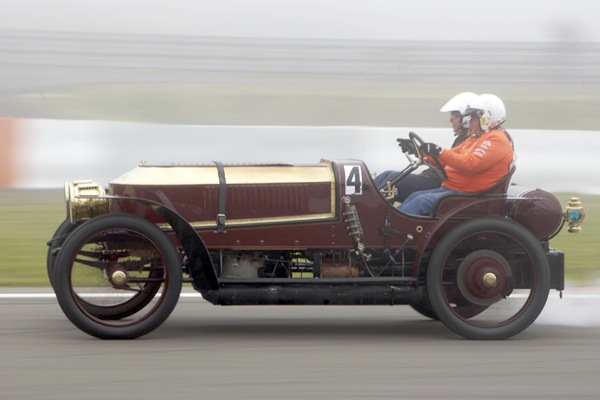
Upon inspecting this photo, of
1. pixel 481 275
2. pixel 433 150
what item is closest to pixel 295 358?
pixel 481 275

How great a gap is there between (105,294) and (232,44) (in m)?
11.8

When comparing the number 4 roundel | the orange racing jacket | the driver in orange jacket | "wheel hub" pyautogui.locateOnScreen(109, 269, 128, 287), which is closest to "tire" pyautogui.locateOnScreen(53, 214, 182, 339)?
"wheel hub" pyautogui.locateOnScreen(109, 269, 128, 287)

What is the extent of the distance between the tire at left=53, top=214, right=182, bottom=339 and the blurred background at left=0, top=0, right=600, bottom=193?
8.68 meters

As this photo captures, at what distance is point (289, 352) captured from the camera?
6.18 metres

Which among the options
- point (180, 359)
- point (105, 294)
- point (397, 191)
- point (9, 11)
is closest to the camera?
point (180, 359)

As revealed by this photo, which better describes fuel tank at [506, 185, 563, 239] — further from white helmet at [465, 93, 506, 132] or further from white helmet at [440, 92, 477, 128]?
white helmet at [440, 92, 477, 128]

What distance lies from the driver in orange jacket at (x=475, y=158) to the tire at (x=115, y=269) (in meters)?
1.56

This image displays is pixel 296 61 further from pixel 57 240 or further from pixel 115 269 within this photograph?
pixel 115 269

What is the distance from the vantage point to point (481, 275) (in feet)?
21.7

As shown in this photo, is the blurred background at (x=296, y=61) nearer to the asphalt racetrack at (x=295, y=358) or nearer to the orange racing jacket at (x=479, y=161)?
the asphalt racetrack at (x=295, y=358)

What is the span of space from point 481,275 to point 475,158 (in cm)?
72

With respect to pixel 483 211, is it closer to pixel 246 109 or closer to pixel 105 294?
pixel 105 294

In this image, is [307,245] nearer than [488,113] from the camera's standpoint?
Yes

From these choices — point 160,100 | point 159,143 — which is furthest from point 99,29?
point 159,143
